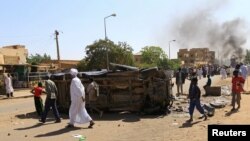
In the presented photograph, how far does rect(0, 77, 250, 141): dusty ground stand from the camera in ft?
37.2

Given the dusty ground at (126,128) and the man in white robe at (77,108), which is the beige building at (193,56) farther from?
the man in white robe at (77,108)

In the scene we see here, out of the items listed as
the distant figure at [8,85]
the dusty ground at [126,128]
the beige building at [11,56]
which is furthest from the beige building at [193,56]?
the dusty ground at [126,128]

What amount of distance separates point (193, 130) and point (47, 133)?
4.05 m

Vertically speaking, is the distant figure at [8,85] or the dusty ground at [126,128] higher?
the distant figure at [8,85]

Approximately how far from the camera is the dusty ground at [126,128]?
1135 cm

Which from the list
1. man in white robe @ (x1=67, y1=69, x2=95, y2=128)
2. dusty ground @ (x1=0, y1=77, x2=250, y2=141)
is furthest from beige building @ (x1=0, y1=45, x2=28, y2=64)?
man in white robe @ (x1=67, y1=69, x2=95, y2=128)

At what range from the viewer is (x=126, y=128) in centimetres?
1293

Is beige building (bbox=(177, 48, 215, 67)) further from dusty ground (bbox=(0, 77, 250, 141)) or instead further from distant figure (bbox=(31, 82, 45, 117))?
dusty ground (bbox=(0, 77, 250, 141))

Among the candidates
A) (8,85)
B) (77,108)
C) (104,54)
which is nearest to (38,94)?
(77,108)

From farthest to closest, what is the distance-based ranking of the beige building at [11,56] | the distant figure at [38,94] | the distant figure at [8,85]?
the beige building at [11,56], the distant figure at [8,85], the distant figure at [38,94]

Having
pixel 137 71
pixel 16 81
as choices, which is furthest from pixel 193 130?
pixel 16 81

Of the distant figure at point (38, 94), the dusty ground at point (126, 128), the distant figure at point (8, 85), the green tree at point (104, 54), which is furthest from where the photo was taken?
the green tree at point (104, 54)

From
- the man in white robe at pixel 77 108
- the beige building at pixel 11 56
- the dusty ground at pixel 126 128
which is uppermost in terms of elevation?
the beige building at pixel 11 56

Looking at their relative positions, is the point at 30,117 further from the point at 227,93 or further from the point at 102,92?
the point at 227,93
